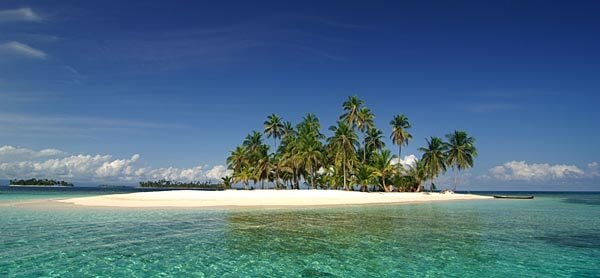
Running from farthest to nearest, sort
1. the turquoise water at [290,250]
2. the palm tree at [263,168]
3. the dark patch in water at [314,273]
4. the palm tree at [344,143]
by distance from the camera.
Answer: the palm tree at [263,168] < the palm tree at [344,143] < the turquoise water at [290,250] < the dark patch in water at [314,273]

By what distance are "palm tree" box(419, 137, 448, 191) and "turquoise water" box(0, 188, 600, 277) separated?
55019 mm

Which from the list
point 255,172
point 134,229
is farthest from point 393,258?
point 255,172

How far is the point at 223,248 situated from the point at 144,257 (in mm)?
3351

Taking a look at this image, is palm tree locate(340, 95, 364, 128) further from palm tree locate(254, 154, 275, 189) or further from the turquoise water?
the turquoise water

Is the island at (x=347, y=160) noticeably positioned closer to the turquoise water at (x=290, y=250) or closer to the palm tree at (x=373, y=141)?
the palm tree at (x=373, y=141)

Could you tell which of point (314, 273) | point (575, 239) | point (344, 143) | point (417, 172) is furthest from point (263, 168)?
point (314, 273)

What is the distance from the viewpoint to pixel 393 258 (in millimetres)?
15086

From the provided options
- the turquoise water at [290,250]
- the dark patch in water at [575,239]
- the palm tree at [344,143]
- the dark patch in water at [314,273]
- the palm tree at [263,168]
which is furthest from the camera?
the palm tree at [263,168]

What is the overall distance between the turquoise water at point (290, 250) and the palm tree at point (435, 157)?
181 ft

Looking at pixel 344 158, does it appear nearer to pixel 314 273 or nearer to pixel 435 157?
pixel 435 157

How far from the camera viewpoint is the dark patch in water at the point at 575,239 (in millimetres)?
18906

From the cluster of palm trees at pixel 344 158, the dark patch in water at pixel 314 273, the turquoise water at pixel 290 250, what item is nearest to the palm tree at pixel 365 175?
the cluster of palm trees at pixel 344 158

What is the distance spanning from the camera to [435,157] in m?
79.6

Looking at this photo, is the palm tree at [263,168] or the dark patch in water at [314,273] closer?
the dark patch in water at [314,273]
